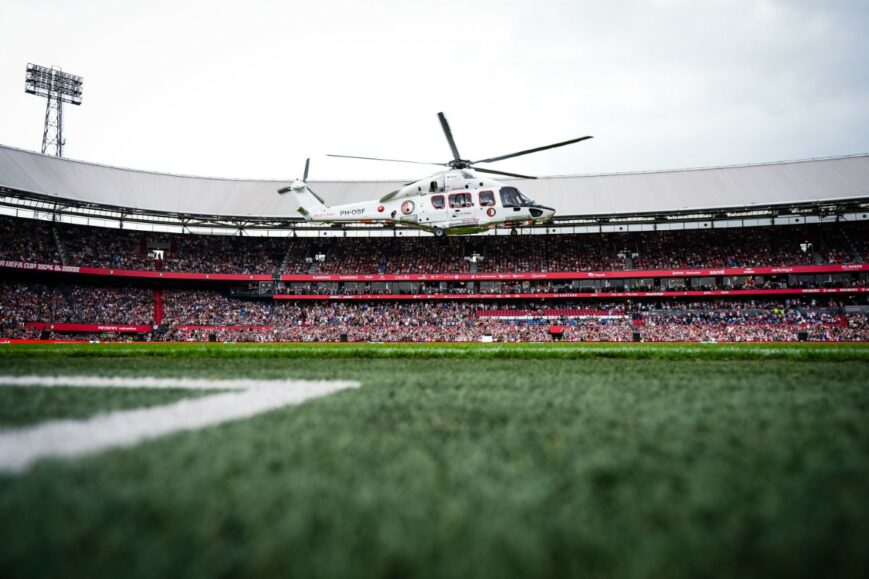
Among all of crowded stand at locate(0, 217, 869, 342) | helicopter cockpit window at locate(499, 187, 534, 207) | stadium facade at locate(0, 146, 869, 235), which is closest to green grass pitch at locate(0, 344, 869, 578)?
helicopter cockpit window at locate(499, 187, 534, 207)

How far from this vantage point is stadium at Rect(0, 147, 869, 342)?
133 feet

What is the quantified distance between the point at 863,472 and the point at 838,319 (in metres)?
47.5

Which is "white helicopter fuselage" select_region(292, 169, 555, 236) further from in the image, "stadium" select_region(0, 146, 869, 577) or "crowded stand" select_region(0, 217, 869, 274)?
"crowded stand" select_region(0, 217, 869, 274)

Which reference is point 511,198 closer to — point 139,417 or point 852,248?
point 139,417

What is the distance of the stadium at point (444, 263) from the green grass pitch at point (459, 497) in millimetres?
38648

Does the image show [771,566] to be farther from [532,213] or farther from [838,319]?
[838,319]

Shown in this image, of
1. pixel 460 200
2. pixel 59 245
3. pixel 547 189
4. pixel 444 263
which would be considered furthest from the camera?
pixel 444 263

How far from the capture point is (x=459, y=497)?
5.98 feet

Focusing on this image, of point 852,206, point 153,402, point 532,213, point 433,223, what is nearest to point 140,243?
point 433,223

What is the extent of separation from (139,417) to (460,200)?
687 inches

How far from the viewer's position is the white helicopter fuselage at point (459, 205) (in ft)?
65.5

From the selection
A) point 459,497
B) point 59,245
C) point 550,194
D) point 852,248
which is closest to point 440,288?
point 550,194

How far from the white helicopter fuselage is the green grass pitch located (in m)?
16.9

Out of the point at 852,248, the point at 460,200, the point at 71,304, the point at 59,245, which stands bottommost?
the point at 71,304
